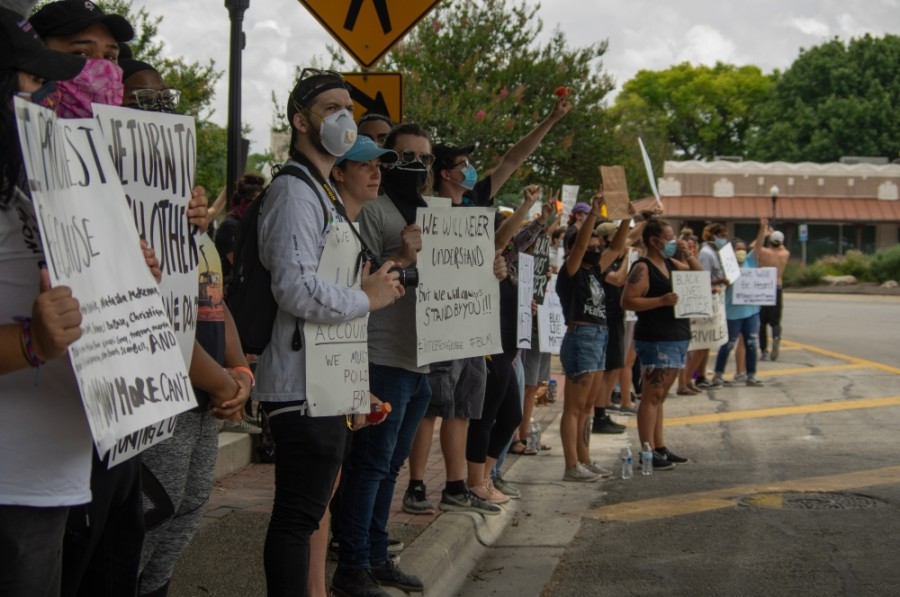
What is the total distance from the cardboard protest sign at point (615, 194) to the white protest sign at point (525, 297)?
91 centimetres

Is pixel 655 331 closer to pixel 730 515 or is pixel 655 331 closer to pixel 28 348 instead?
pixel 730 515

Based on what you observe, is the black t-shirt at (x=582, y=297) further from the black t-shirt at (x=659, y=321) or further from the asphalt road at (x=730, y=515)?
the asphalt road at (x=730, y=515)

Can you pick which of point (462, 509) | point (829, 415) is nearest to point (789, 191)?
point (829, 415)

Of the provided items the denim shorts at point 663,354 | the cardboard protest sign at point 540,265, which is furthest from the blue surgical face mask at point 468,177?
the denim shorts at point 663,354

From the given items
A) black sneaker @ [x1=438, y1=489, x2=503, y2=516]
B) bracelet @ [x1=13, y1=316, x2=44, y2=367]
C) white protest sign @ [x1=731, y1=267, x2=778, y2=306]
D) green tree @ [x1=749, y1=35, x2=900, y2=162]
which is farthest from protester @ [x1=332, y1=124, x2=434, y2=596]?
green tree @ [x1=749, y1=35, x2=900, y2=162]

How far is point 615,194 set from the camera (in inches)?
332

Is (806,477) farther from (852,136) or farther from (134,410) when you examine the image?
(852,136)

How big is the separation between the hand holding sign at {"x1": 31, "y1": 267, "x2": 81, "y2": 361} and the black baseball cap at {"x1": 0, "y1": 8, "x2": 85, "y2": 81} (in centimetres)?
46

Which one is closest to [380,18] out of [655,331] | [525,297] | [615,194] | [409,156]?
[409,156]

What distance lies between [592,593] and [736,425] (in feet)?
20.8

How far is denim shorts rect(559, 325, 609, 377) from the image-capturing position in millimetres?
8500

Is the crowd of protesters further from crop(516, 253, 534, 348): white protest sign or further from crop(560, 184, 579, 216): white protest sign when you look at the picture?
crop(560, 184, 579, 216): white protest sign

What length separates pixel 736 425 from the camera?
1166 cm

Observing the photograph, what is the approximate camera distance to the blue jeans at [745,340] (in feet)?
50.1
